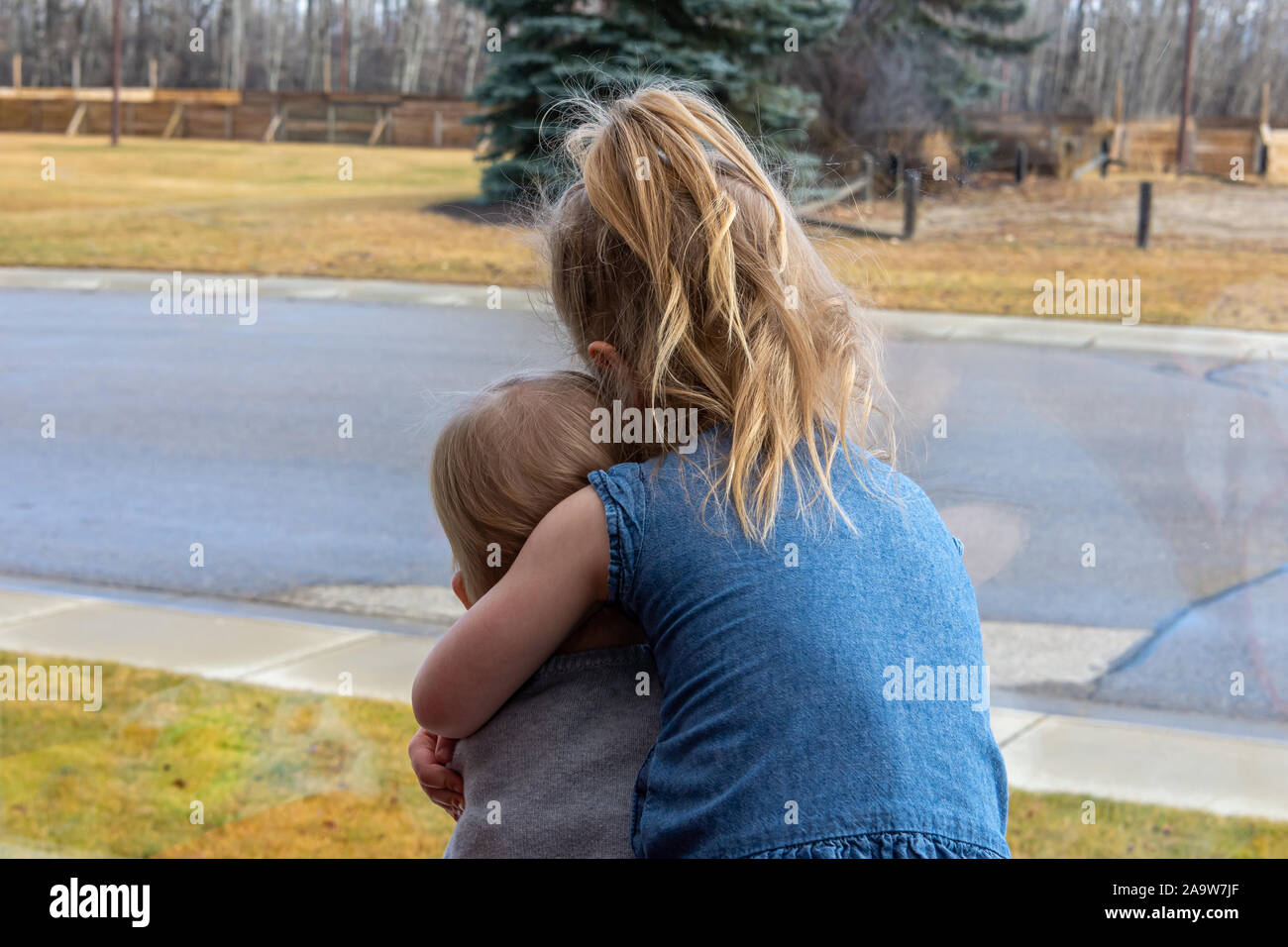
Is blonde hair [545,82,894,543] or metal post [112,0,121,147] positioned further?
metal post [112,0,121,147]

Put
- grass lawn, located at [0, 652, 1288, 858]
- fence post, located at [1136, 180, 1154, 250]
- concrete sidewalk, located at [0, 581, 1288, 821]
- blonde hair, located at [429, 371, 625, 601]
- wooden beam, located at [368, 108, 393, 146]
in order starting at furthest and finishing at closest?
fence post, located at [1136, 180, 1154, 250] < wooden beam, located at [368, 108, 393, 146] < concrete sidewalk, located at [0, 581, 1288, 821] < grass lawn, located at [0, 652, 1288, 858] < blonde hair, located at [429, 371, 625, 601]

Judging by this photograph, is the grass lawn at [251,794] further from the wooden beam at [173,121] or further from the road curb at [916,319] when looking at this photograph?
the wooden beam at [173,121]

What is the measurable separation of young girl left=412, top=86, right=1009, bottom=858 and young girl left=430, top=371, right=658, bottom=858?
3 cm

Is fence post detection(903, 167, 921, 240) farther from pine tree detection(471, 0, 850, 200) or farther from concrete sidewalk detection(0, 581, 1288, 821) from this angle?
concrete sidewalk detection(0, 581, 1288, 821)

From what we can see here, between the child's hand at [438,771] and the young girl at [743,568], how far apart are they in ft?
0.30

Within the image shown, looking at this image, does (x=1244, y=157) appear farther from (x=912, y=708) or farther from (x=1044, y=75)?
(x=912, y=708)

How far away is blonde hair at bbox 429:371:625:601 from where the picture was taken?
1162 millimetres

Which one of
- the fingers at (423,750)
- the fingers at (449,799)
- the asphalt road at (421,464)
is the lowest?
the asphalt road at (421,464)

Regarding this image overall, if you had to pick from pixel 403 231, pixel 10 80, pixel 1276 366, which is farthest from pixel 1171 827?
pixel 10 80

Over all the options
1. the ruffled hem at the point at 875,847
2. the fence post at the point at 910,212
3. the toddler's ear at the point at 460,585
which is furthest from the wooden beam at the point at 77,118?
the ruffled hem at the point at 875,847

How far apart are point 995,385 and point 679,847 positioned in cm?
502

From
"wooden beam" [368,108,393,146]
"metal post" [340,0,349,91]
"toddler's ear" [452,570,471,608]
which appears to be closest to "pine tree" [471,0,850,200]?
"wooden beam" [368,108,393,146]

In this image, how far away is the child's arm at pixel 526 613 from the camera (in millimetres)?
1080

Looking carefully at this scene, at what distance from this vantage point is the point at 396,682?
3.34 meters
